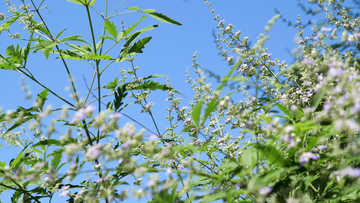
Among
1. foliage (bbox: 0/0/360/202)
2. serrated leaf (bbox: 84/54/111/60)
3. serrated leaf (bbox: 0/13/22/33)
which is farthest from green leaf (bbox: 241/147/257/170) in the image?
serrated leaf (bbox: 0/13/22/33)

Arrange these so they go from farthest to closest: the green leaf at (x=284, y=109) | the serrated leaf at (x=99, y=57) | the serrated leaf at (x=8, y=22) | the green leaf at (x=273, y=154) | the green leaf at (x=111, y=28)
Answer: the serrated leaf at (x=8, y=22) → the green leaf at (x=111, y=28) → the serrated leaf at (x=99, y=57) → the green leaf at (x=284, y=109) → the green leaf at (x=273, y=154)

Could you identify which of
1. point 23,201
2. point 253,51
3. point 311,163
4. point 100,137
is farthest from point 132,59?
point 311,163

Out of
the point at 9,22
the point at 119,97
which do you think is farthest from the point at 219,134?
the point at 9,22

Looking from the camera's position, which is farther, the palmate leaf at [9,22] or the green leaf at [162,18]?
the palmate leaf at [9,22]

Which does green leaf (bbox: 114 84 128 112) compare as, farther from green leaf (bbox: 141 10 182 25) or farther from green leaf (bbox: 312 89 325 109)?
green leaf (bbox: 312 89 325 109)

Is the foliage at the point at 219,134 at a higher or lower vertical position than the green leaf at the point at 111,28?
lower

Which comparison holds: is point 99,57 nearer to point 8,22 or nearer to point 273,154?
point 8,22

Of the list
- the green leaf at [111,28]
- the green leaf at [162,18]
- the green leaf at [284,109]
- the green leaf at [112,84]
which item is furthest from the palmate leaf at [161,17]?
the green leaf at [284,109]

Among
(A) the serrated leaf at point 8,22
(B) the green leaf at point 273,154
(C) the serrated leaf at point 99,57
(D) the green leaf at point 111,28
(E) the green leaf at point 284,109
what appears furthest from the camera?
(A) the serrated leaf at point 8,22

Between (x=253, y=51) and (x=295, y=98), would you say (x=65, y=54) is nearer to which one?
(x=253, y=51)

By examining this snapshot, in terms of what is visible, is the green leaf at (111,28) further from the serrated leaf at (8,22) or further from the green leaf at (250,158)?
the green leaf at (250,158)

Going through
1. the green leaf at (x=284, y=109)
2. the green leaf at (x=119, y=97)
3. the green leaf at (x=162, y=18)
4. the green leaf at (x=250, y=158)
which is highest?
the green leaf at (x=162, y=18)

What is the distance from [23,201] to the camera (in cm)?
249

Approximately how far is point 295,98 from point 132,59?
1617mm
